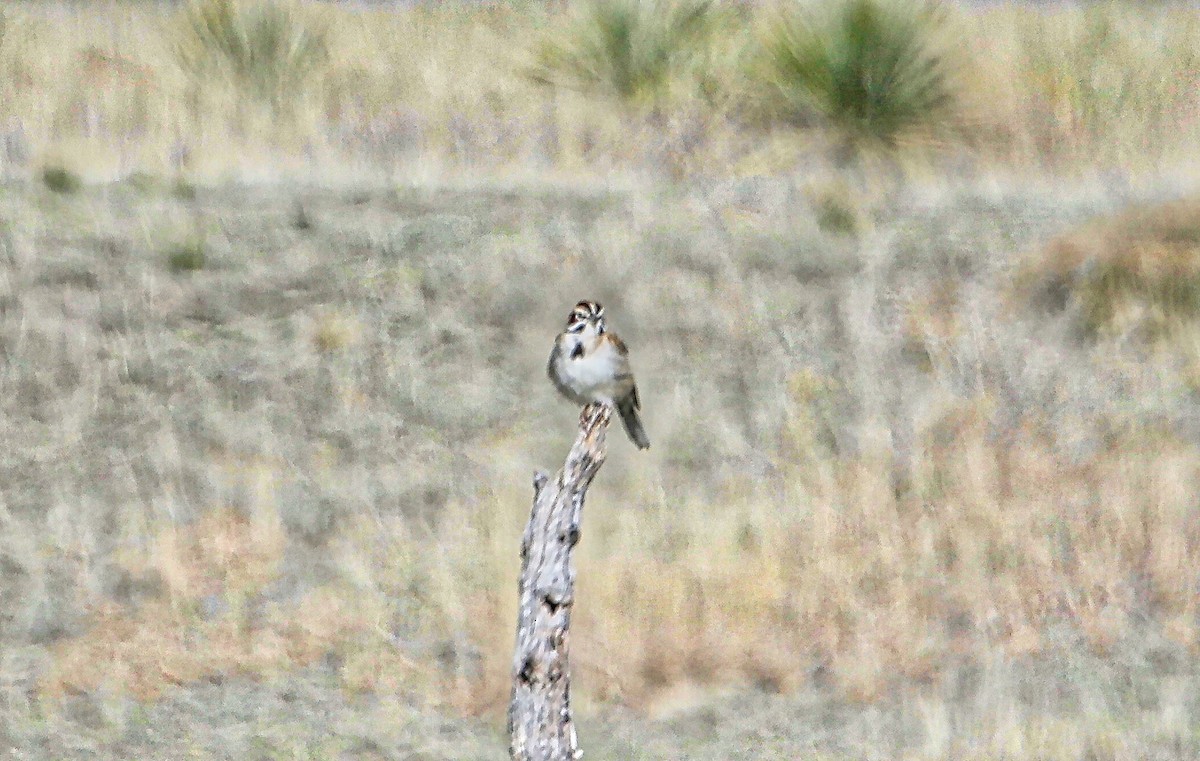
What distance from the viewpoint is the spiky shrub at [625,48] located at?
1335 cm

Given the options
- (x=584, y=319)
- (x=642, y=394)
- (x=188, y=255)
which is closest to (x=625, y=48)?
(x=642, y=394)

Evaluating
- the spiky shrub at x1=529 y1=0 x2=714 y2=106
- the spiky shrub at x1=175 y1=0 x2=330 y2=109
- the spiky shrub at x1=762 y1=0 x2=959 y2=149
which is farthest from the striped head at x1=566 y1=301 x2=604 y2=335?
the spiky shrub at x1=175 y1=0 x2=330 y2=109

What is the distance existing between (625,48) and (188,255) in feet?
12.2

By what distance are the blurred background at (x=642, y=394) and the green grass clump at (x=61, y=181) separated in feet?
0.10

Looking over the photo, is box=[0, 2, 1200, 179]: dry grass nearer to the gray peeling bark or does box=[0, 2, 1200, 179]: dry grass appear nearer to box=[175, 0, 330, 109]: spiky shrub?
box=[175, 0, 330, 109]: spiky shrub

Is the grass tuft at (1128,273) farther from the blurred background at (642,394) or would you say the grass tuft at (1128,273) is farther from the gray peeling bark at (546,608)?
the gray peeling bark at (546,608)

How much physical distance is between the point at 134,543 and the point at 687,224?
368 cm

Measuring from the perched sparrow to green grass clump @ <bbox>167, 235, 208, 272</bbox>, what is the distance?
3815 millimetres

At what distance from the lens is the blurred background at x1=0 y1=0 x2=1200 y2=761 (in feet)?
31.1

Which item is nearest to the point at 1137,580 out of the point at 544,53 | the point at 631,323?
the point at 631,323

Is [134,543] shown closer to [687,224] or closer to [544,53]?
[687,224]

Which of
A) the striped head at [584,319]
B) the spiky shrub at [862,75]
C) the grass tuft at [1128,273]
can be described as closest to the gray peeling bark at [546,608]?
the striped head at [584,319]

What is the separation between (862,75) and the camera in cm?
1276

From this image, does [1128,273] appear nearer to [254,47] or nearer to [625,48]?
[625,48]
